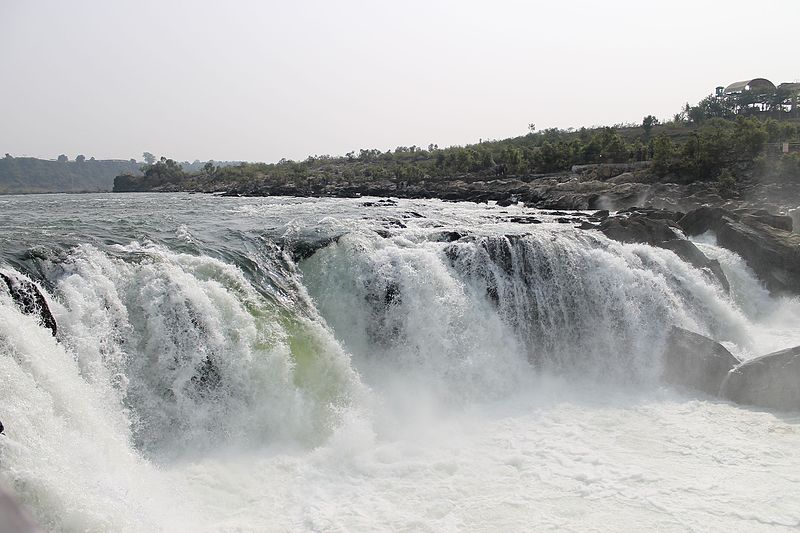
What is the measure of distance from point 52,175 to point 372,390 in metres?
128

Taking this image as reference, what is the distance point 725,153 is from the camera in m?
37.7

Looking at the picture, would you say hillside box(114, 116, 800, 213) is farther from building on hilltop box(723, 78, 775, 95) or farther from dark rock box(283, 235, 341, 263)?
dark rock box(283, 235, 341, 263)

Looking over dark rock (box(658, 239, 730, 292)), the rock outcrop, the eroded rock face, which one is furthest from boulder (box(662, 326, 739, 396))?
the eroded rock face

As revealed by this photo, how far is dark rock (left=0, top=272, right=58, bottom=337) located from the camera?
791 centimetres

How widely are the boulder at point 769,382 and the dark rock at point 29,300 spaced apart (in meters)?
11.5

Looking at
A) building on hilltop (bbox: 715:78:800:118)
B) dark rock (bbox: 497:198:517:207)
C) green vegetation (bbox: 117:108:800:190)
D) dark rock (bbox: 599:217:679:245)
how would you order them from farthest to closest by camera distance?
building on hilltop (bbox: 715:78:800:118), green vegetation (bbox: 117:108:800:190), dark rock (bbox: 497:198:517:207), dark rock (bbox: 599:217:679:245)

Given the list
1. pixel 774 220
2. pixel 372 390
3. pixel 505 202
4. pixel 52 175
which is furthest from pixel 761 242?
pixel 52 175

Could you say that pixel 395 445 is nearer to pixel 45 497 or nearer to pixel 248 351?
pixel 248 351

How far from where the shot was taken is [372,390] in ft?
34.1

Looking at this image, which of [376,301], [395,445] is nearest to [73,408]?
[395,445]

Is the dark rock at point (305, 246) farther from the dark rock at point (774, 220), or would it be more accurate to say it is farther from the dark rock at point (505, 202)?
the dark rock at point (505, 202)

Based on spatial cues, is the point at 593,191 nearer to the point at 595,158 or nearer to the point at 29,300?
the point at 595,158

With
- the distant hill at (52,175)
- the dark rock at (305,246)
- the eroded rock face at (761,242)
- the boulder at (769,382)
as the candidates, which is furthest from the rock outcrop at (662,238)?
the distant hill at (52,175)

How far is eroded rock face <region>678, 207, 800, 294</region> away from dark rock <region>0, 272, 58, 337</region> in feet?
59.2
